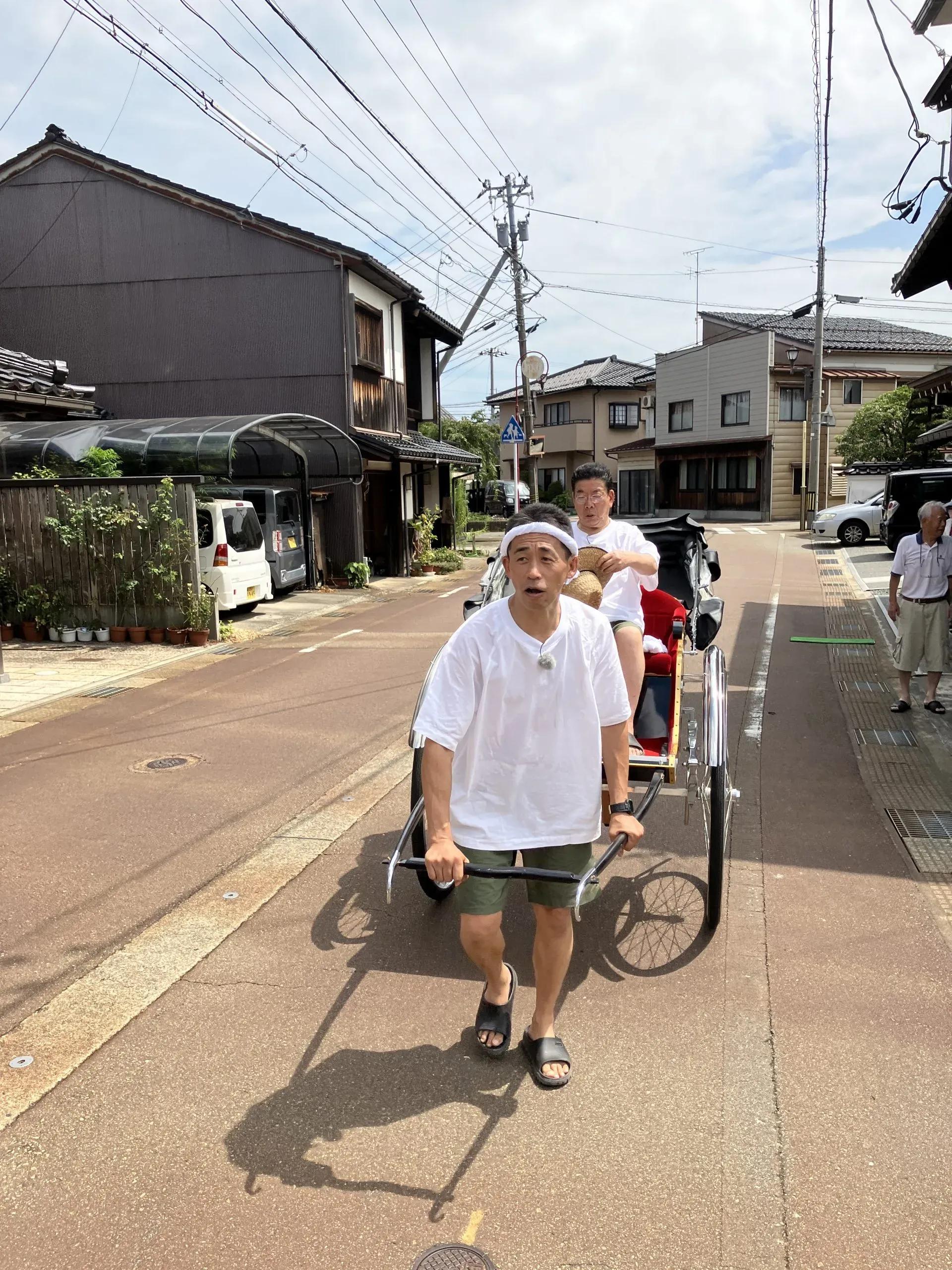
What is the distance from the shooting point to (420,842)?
4.63 m

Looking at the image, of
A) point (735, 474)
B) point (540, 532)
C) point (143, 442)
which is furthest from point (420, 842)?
point (735, 474)

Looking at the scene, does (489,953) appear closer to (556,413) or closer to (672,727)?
(672,727)

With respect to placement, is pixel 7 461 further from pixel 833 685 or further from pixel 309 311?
pixel 833 685

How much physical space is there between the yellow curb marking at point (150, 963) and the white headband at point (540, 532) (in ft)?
7.58

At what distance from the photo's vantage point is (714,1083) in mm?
3051

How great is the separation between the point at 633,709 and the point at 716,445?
37.5 meters

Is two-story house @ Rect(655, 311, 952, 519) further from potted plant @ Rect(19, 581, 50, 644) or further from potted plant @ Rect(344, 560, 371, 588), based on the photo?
potted plant @ Rect(19, 581, 50, 644)

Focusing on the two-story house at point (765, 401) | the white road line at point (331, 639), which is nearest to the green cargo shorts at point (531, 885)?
the white road line at point (331, 639)

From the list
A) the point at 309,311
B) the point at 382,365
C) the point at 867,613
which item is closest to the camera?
the point at 867,613

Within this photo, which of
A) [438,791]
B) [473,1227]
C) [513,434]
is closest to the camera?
[473,1227]

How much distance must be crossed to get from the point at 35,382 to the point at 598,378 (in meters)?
40.8

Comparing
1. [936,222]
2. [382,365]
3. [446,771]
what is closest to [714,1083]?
[446,771]

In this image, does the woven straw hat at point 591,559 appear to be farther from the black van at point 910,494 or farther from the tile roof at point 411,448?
the black van at point 910,494

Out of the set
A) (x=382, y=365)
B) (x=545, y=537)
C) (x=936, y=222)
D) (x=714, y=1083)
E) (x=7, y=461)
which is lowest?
(x=714, y=1083)
